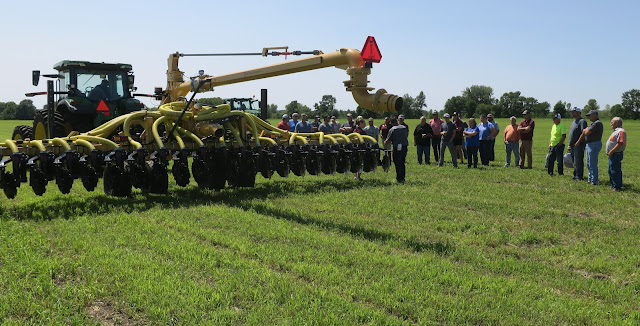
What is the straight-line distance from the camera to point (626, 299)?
171 inches

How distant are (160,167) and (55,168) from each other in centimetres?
136

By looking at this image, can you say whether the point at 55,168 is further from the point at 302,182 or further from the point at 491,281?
the point at 491,281

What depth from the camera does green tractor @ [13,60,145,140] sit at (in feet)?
36.7

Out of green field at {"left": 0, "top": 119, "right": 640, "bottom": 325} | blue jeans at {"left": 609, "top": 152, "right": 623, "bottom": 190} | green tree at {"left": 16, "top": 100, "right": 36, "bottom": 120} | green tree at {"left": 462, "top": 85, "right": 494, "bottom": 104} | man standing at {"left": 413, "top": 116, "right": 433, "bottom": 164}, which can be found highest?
green tree at {"left": 462, "top": 85, "right": 494, "bottom": 104}

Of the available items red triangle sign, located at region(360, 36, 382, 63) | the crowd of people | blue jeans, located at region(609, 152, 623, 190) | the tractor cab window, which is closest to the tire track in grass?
red triangle sign, located at region(360, 36, 382, 63)

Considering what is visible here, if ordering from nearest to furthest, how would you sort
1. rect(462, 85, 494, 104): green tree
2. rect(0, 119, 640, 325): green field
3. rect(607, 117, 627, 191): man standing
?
rect(0, 119, 640, 325): green field, rect(607, 117, 627, 191): man standing, rect(462, 85, 494, 104): green tree

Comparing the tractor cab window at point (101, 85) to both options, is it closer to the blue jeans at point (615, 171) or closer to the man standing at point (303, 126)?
the man standing at point (303, 126)

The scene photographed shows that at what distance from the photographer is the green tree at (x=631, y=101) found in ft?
283

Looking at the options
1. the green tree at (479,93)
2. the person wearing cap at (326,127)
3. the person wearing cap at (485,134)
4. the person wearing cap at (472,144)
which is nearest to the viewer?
the person wearing cap at (326,127)

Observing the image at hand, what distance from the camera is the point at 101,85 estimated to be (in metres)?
12.0

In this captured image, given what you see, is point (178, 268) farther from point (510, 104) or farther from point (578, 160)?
point (510, 104)

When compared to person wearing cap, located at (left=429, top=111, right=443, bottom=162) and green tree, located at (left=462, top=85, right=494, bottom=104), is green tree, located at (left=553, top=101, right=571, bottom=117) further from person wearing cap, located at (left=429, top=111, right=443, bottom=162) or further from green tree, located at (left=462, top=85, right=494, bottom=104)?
person wearing cap, located at (left=429, top=111, right=443, bottom=162)

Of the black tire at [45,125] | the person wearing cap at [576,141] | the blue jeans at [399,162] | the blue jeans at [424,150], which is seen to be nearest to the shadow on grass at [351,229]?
the blue jeans at [399,162]

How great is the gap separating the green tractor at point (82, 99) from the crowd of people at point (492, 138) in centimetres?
373
